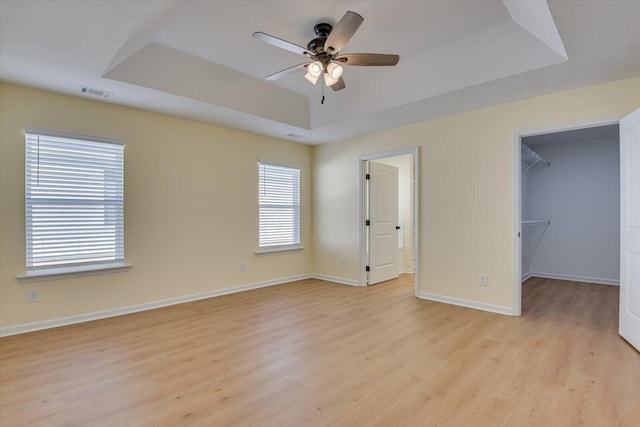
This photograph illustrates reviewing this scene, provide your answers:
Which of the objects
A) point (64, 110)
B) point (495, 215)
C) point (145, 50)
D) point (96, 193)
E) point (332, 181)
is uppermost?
point (145, 50)

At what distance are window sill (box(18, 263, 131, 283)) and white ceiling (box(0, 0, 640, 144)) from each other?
1.87 metres

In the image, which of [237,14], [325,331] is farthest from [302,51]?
[325,331]

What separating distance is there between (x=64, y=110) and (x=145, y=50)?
1.18m

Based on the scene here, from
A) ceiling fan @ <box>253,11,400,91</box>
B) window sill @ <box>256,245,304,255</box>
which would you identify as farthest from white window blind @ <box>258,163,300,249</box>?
ceiling fan @ <box>253,11,400,91</box>

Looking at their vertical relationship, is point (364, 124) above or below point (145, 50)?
below

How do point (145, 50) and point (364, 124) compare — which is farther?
point (364, 124)

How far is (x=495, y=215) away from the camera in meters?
3.89

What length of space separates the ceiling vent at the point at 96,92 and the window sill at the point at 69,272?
187 centimetres

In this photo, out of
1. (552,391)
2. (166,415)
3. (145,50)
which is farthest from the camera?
(145,50)

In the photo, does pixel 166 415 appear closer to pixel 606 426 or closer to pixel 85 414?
pixel 85 414

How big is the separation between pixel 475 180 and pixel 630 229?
1542 mm

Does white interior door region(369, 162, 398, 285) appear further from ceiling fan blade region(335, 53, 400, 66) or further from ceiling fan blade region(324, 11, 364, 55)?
ceiling fan blade region(324, 11, 364, 55)

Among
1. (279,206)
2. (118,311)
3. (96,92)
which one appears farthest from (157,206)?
(279,206)

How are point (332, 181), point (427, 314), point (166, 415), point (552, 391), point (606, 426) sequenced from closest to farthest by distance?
point (606, 426)
point (166, 415)
point (552, 391)
point (427, 314)
point (332, 181)
